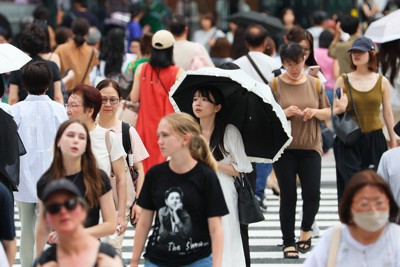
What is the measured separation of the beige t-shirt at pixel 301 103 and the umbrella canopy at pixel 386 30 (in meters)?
2.19

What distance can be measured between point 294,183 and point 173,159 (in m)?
4.01

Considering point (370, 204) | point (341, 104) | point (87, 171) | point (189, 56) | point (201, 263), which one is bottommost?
point (201, 263)

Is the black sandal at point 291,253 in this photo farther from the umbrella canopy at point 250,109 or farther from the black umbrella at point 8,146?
the black umbrella at point 8,146

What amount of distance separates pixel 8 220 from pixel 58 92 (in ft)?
18.8

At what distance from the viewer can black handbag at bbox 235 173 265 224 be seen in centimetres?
898

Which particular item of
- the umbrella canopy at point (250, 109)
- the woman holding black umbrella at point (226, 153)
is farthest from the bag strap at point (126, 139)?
the woman holding black umbrella at point (226, 153)

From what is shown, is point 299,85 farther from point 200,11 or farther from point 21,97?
point 200,11

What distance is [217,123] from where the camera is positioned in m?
9.07

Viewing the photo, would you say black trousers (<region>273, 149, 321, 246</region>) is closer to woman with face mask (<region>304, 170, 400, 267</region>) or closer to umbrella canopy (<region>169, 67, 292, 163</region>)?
umbrella canopy (<region>169, 67, 292, 163</region>)

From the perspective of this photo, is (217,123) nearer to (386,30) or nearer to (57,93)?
(57,93)

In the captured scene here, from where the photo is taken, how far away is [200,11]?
3712cm

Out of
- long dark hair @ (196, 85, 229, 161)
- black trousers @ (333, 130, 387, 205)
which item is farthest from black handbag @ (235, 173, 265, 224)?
black trousers @ (333, 130, 387, 205)

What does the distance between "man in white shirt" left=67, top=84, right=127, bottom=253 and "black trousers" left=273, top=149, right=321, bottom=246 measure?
264cm

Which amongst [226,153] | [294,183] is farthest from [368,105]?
[226,153]
